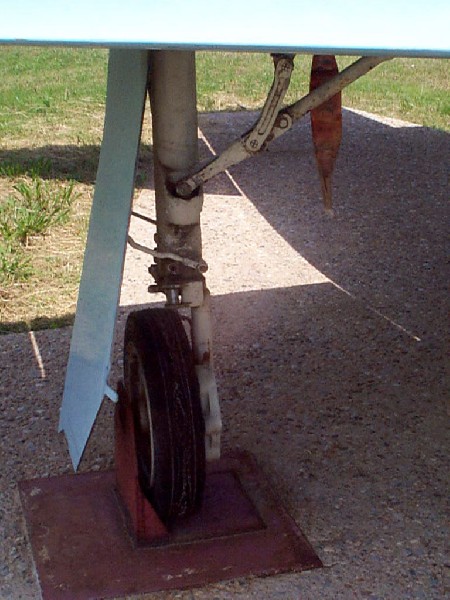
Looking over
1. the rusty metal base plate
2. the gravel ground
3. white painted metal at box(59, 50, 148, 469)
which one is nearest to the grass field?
the gravel ground

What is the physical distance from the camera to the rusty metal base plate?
109 inches

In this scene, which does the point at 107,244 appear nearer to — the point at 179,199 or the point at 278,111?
the point at 179,199

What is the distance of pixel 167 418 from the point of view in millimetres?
2721

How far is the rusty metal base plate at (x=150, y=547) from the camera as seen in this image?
277 cm

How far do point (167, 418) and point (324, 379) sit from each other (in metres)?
1.53

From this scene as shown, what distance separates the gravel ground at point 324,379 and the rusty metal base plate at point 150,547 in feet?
0.18

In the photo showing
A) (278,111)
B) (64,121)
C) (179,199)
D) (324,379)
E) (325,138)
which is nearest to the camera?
(278,111)

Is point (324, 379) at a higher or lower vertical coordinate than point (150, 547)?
higher

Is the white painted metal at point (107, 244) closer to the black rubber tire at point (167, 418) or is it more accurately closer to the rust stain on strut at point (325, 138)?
the black rubber tire at point (167, 418)

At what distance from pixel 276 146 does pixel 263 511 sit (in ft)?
19.2

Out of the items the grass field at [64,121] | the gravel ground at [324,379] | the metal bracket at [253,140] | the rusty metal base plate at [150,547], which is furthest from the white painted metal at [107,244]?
the grass field at [64,121]

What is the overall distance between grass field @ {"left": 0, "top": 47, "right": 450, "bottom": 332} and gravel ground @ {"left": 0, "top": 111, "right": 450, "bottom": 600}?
1.48 feet

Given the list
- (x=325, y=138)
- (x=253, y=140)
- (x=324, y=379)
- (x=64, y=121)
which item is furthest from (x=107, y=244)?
(x=64, y=121)

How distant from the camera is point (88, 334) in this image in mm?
2771
